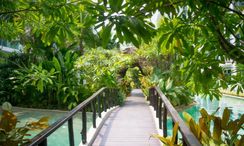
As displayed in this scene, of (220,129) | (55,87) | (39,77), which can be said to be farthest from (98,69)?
(220,129)

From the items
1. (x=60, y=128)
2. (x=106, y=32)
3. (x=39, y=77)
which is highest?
(x=106, y=32)

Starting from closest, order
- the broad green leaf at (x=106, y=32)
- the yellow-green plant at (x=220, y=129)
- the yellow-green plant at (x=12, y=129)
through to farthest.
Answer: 1. the broad green leaf at (x=106, y=32)
2. the yellow-green plant at (x=12, y=129)
3. the yellow-green plant at (x=220, y=129)

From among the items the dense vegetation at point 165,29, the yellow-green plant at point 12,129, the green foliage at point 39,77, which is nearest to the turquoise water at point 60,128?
the green foliage at point 39,77

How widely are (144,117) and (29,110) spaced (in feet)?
23.4

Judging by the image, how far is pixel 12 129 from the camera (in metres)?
2.51

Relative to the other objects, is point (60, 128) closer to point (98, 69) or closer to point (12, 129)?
point (98, 69)

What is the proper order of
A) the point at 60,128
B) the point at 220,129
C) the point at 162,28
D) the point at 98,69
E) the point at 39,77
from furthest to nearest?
the point at 98,69
the point at 39,77
the point at 60,128
the point at 220,129
the point at 162,28

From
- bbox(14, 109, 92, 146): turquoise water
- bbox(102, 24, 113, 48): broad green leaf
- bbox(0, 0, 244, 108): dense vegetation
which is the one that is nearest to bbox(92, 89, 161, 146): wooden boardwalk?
bbox(14, 109, 92, 146): turquoise water

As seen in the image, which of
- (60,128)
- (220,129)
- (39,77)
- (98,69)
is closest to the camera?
(220,129)

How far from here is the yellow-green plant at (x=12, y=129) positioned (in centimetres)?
230

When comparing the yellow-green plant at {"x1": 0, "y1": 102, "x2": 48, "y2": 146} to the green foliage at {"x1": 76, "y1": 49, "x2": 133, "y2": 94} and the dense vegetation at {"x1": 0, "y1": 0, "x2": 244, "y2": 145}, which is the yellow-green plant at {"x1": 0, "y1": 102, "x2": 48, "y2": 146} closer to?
the dense vegetation at {"x1": 0, "y1": 0, "x2": 244, "y2": 145}

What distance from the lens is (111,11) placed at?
4.57 feet

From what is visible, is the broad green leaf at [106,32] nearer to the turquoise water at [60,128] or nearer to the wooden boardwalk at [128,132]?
the wooden boardwalk at [128,132]

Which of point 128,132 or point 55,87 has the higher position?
point 55,87
